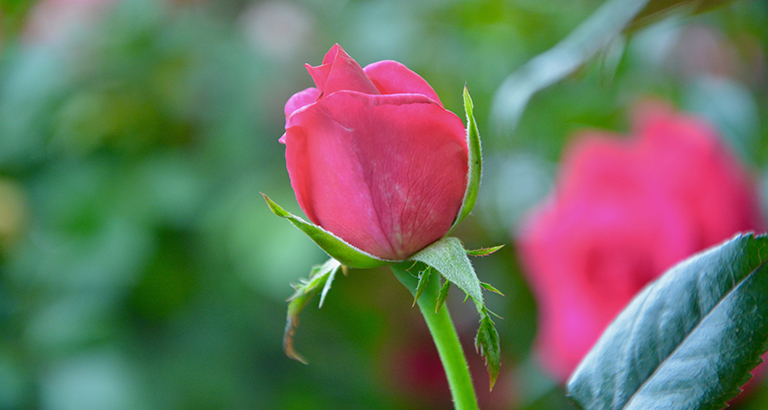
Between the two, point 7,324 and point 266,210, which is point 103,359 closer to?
point 7,324

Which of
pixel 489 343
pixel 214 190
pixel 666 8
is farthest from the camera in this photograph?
pixel 214 190

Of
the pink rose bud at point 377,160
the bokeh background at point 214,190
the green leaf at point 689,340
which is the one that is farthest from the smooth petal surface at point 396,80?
the bokeh background at point 214,190

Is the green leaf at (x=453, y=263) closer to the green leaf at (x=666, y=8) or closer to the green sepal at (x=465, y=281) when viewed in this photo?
the green sepal at (x=465, y=281)

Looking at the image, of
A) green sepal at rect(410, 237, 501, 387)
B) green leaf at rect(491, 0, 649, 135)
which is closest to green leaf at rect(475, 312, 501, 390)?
green sepal at rect(410, 237, 501, 387)

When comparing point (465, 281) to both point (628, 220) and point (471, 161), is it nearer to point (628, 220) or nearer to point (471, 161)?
point (471, 161)

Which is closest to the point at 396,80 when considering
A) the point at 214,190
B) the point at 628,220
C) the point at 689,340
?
the point at 689,340

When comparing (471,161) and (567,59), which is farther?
(567,59)
